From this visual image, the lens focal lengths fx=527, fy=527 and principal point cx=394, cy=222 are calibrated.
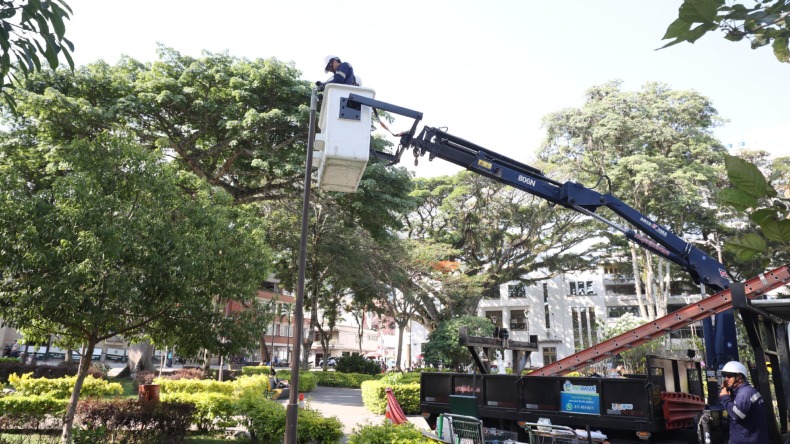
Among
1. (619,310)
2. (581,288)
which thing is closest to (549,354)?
(581,288)

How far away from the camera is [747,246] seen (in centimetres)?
188

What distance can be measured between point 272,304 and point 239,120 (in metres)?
9.48

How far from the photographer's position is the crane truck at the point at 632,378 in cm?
900

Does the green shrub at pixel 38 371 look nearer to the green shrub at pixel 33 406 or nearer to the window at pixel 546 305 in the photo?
the green shrub at pixel 33 406

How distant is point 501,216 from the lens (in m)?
40.0

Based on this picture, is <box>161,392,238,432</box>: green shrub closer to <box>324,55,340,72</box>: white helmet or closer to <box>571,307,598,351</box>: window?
<box>324,55,340,72</box>: white helmet

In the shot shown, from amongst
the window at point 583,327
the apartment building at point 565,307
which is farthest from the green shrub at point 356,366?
the window at point 583,327

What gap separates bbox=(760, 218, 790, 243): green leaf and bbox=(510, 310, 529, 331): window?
5447 cm

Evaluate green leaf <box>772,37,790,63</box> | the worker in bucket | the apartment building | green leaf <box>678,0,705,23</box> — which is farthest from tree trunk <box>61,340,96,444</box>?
the apartment building

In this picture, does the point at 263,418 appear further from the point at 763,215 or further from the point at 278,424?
the point at 763,215

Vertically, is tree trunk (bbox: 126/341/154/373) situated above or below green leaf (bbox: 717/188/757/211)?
below

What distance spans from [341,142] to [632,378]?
8.38m

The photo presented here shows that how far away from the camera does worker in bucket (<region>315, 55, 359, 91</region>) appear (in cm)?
712

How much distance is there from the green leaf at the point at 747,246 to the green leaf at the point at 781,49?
0.93m
